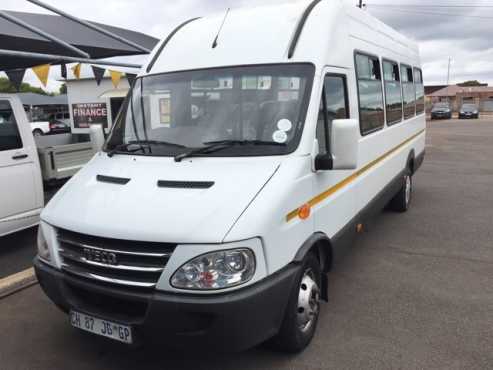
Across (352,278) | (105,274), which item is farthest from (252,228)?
(352,278)

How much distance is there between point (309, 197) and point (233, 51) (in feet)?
4.68

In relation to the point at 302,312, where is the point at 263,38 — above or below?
above

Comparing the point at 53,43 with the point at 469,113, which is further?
the point at 469,113

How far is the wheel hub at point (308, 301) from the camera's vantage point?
10.6 ft

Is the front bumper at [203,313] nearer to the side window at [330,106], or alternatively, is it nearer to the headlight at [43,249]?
the headlight at [43,249]

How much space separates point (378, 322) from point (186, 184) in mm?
1967

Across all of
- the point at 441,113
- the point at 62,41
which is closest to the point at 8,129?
the point at 62,41

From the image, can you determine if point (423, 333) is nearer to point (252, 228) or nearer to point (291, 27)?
point (252, 228)

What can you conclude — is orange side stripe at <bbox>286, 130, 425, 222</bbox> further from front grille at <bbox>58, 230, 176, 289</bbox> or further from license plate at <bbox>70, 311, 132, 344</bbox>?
license plate at <bbox>70, 311, 132, 344</bbox>

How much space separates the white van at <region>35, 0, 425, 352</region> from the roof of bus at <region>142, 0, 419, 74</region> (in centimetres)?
1

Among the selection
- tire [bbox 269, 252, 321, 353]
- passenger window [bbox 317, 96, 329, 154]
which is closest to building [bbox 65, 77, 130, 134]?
passenger window [bbox 317, 96, 329, 154]

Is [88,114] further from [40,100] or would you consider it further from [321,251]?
[321,251]

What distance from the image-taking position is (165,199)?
2.89 meters

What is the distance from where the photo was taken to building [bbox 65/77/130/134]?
2016 centimetres
